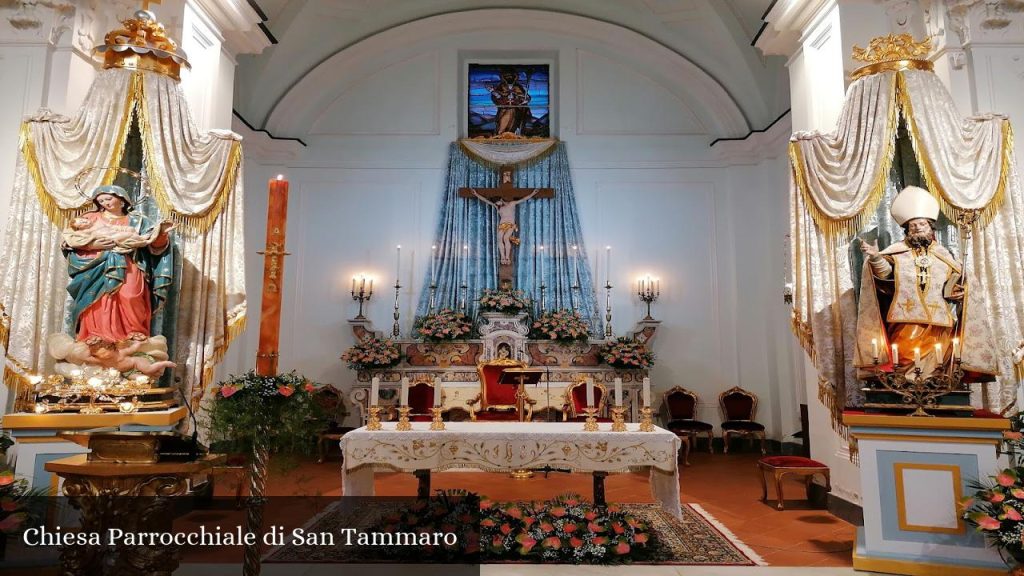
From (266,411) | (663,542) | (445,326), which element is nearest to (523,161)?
(445,326)

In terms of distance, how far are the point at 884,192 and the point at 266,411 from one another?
472 centimetres

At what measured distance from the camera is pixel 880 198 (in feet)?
15.2

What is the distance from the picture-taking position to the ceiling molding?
10133mm

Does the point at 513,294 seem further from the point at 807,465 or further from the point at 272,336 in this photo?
the point at 272,336

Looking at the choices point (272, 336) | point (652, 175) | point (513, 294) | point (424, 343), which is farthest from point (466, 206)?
point (272, 336)

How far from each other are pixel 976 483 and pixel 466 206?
7887 mm

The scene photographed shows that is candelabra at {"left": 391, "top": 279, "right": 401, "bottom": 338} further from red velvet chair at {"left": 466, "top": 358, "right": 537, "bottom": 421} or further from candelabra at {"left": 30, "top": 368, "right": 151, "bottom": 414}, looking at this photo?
candelabra at {"left": 30, "top": 368, "right": 151, "bottom": 414}

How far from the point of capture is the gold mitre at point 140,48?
4.54 m

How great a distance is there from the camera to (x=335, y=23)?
32.8 ft

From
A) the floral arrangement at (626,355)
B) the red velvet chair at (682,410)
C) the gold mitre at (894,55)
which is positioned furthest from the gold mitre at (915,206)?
the red velvet chair at (682,410)

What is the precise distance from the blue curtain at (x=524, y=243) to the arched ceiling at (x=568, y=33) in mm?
2568

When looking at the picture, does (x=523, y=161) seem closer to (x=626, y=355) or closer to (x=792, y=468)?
(x=626, y=355)

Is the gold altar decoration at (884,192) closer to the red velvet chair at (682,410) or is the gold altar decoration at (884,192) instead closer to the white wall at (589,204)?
the red velvet chair at (682,410)

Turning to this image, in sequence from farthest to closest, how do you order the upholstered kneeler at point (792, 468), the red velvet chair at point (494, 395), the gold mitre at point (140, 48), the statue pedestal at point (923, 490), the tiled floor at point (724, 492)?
the red velvet chair at point (494, 395) < the upholstered kneeler at point (792, 468) < the gold mitre at point (140, 48) < the tiled floor at point (724, 492) < the statue pedestal at point (923, 490)
